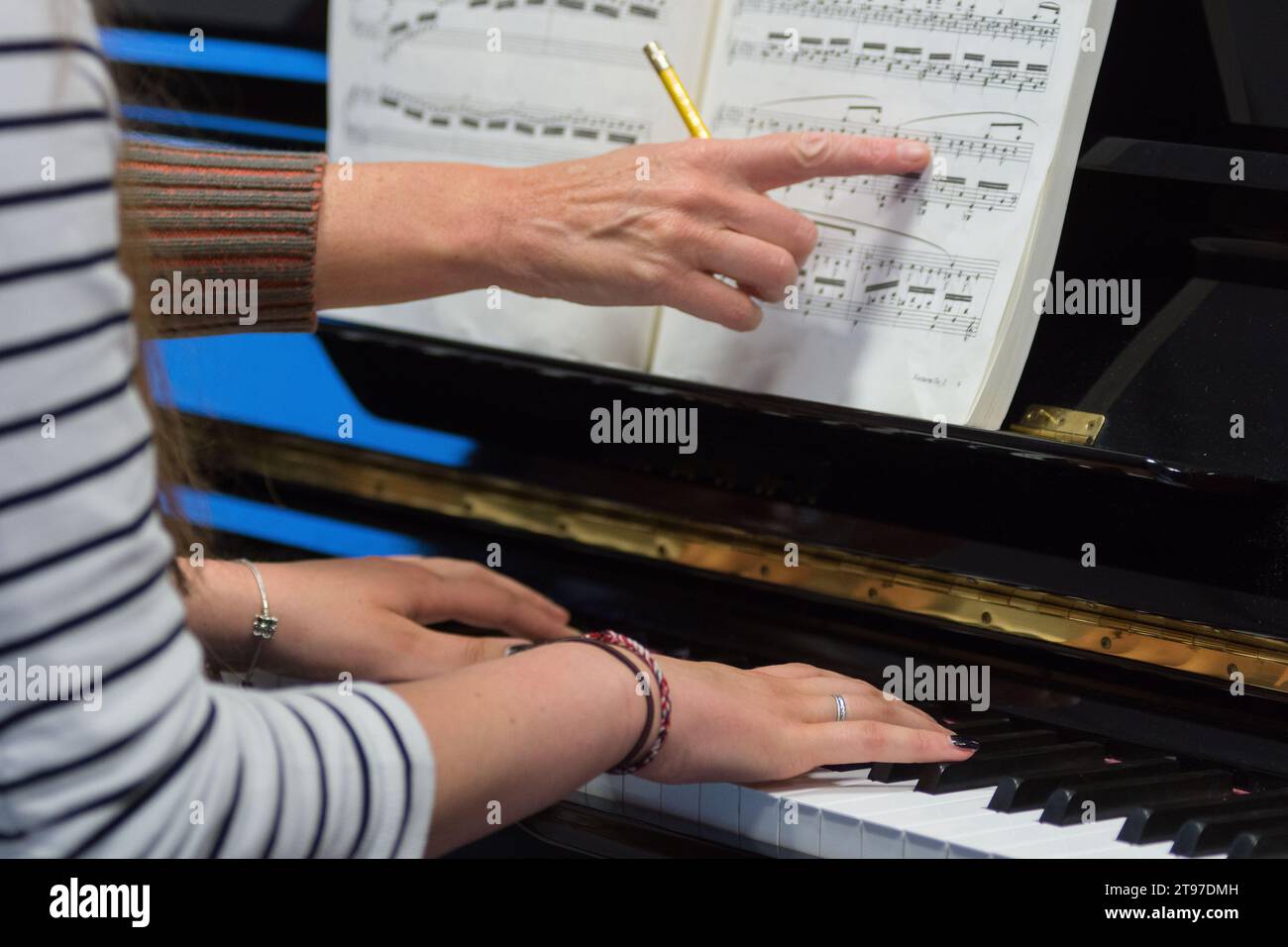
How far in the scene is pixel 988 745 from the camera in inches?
36.9

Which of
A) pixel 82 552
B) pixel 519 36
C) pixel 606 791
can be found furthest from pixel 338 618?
pixel 519 36

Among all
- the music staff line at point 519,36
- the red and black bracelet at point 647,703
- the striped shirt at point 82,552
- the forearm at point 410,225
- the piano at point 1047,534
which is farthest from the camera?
the music staff line at point 519,36

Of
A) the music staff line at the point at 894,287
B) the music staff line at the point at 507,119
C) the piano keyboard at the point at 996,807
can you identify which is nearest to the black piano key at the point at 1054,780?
the piano keyboard at the point at 996,807

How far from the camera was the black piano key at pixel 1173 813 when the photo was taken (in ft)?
2.60

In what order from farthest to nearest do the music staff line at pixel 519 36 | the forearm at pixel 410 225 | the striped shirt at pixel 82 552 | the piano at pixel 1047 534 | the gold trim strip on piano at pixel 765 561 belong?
the music staff line at pixel 519 36, the forearm at pixel 410 225, the gold trim strip on piano at pixel 765 561, the piano at pixel 1047 534, the striped shirt at pixel 82 552

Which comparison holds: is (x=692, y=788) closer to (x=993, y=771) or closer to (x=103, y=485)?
(x=993, y=771)

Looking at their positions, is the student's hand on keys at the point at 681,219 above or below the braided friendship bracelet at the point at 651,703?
above

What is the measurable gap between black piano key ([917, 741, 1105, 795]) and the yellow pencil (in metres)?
0.60

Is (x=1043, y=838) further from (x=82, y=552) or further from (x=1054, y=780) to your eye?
(x=82, y=552)

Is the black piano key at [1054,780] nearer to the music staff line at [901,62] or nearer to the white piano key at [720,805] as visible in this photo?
the white piano key at [720,805]

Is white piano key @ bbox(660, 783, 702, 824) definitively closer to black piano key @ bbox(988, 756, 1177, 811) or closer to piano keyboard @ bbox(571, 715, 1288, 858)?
piano keyboard @ bbox(571, 715, 1288, 858)

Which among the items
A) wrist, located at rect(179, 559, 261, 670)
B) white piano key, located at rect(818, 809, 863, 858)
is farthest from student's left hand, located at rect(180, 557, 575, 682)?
white piano key, located at rect(818, 809, 863, 858)

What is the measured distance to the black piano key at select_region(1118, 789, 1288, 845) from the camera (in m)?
0.79
